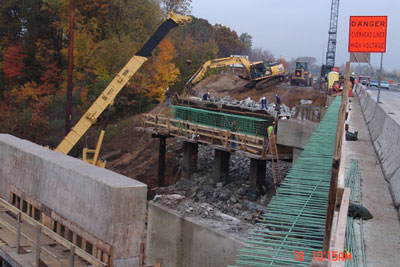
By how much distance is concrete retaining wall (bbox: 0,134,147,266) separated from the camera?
289 inches

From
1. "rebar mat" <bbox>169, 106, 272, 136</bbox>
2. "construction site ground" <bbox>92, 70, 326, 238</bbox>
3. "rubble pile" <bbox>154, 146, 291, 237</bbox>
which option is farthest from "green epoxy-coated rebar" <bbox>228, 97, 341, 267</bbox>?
"rebar mat" <bbox>169, 106, 272, 136</bbox>

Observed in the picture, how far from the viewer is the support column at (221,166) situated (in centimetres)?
2205

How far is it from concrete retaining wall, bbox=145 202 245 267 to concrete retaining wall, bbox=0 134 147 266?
184cm

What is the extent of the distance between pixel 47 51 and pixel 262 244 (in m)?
40.5

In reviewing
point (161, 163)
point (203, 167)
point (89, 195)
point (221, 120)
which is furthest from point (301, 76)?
point (89, 195)

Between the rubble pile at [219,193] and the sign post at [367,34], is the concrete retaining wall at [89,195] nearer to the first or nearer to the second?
the rubble pile at [219,193]

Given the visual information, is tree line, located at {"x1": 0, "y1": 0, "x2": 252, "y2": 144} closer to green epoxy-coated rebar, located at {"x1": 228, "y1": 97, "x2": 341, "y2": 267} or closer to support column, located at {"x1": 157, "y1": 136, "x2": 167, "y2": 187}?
support column, located at {"x1": 157, "y1": 136, "x2": 167, "y2": 187}

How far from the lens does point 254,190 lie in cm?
2019

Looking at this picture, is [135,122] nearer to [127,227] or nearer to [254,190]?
[254,190]

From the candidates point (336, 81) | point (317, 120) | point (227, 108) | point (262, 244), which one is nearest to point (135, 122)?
point (227, 108)

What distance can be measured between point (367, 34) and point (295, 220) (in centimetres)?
1116

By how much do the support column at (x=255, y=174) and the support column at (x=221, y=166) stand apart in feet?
7.39

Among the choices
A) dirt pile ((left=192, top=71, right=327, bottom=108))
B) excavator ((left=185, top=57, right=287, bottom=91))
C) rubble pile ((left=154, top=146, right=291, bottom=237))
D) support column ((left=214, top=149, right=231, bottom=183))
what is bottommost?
rubble pile ((left=154, top=146, right=291, bottom=237))

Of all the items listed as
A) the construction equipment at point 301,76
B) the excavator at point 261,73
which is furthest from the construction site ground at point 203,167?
the construction equipment at point 301,76
